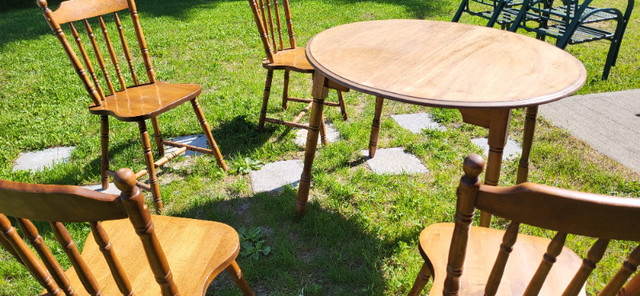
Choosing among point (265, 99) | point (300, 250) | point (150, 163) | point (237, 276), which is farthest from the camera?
point (265, 99)

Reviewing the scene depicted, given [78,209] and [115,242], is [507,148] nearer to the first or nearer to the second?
[115,242]

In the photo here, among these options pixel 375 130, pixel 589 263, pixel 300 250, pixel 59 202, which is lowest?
pixel 300 250

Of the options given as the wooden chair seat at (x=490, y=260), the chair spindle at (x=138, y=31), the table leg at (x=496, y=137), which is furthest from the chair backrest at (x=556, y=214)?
the chair spindle at (x=138, y=31)

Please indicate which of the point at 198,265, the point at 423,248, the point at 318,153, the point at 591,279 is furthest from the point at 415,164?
the point at 198,265

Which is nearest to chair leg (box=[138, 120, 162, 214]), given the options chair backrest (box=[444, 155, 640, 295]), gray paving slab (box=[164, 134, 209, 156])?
gray paving slab (box=[164, 134, 209, 156])

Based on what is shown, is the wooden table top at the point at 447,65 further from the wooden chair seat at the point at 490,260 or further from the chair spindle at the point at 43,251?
the chair spindle at the point at 43,251

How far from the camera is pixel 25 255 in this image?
92 centimetres

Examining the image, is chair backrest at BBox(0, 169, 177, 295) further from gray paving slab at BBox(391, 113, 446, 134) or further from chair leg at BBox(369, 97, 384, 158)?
gray paving slab at BBox(391, 113, 446, 134)

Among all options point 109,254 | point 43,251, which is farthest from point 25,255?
point 109,254

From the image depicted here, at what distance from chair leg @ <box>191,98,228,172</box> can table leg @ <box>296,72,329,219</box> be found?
0.74 metres

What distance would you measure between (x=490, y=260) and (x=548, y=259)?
495 millimetres

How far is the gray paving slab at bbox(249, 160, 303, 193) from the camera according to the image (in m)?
2.58

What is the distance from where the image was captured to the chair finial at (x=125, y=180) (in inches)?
27.1

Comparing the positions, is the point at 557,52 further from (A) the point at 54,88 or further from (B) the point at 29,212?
(A) the point at 54,88
